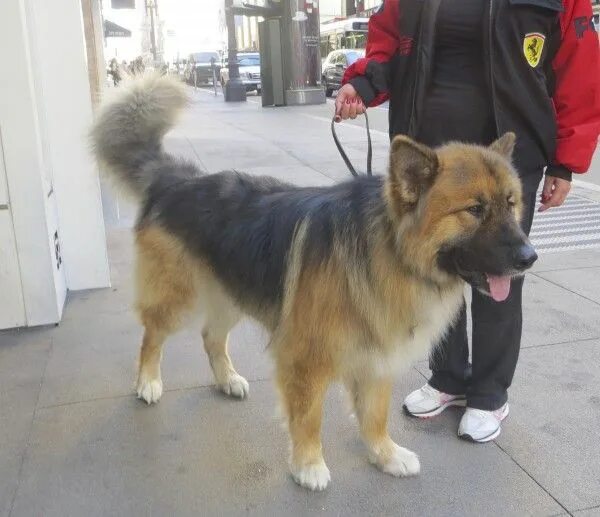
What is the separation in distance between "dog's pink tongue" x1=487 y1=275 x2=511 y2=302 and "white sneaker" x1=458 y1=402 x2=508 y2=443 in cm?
102

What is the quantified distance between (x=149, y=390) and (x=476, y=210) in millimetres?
2121

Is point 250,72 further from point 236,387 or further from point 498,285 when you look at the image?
point 498,285

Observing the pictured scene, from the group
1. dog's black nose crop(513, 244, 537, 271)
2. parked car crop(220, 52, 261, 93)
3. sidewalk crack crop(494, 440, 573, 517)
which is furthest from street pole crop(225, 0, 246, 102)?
dog's black nose crop(513, 244, 537, 271)

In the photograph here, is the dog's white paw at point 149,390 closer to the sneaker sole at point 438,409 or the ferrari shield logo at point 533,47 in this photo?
the sneaker sole at point 438,409

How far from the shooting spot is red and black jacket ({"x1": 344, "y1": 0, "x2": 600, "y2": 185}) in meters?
2.64

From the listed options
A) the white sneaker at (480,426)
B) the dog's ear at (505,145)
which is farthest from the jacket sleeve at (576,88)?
the white sneaker at (480,426)

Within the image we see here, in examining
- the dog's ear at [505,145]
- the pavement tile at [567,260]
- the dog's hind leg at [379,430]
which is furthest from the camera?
the pavement tile at [567,260]

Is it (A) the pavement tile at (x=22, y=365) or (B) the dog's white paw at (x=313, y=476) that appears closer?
(B) the dog's white paw at (x=313, y=476)

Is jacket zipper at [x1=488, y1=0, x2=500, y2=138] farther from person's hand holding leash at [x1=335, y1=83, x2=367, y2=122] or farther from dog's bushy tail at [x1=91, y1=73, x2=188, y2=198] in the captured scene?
dog's bushy tail at [x1=91, y1=73, x2=188, y2=198]

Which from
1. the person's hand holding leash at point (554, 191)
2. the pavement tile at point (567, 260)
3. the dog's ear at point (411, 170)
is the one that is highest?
the dog's ear at point (411, 170)

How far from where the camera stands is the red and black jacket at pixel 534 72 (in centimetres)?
264

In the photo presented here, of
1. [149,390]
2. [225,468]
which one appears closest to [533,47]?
[225,468]

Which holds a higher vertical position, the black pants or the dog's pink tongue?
the dog's pink tongue

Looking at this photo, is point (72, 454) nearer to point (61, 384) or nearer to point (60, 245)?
point (61, 384)
